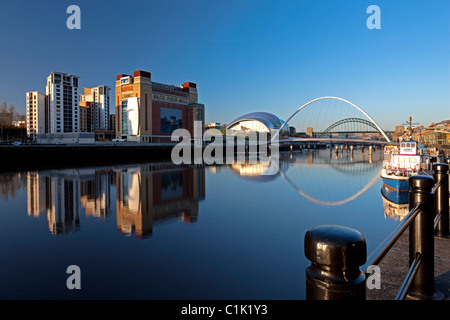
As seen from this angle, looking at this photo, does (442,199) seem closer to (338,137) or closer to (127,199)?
(127,199)

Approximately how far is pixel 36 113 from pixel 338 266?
98857 millimetres

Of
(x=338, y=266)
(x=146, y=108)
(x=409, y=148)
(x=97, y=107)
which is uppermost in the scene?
(x=97, y=107)

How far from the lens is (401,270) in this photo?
334 cm

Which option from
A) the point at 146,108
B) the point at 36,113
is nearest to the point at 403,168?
the point at 146,108

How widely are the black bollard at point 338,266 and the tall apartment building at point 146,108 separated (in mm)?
71993

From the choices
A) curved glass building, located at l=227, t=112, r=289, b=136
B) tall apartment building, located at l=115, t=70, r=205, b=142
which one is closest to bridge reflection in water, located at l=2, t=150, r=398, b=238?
tall apartment building, located at l=115, t=70, r=205, b=142

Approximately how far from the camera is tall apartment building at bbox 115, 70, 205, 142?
69.9 m

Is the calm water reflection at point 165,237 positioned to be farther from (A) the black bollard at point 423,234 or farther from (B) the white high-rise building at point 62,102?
(B) the white high-rise building at point 62,102

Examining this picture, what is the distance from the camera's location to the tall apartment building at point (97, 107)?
109m

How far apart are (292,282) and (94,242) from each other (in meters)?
6.80

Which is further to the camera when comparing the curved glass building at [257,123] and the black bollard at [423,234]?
the curved glass building at [257,123]

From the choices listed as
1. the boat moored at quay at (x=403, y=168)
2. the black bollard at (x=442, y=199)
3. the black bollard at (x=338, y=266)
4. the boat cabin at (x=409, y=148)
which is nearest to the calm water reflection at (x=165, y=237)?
the boat moored at quay at (x=403, y=168)

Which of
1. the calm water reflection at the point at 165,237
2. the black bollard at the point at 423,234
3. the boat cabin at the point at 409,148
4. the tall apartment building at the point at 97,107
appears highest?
the tall apartment building at the point at 97,107

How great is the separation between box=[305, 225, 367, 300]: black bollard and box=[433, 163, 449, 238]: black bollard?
3738mm
